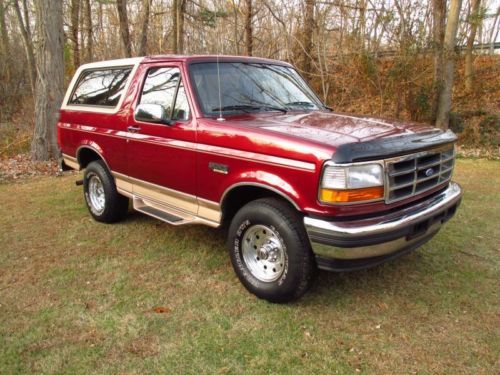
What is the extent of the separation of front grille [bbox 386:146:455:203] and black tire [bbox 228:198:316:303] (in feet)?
2.46

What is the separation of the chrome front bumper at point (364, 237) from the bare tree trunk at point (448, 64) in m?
9.06

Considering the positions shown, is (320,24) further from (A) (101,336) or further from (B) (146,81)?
(A) (101,336)

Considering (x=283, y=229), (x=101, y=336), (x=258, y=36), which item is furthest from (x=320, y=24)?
(x=101, y=336)

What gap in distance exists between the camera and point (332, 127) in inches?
137

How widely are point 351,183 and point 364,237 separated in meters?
0.39

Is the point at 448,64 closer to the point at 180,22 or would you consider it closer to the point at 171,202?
the point at 171,202

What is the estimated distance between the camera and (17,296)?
3.68m

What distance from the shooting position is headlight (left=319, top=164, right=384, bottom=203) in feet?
9.66

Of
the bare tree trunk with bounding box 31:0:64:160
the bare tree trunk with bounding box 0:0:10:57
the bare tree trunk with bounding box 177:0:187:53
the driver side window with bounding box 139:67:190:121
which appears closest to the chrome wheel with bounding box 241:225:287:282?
the driver side window with bounding box 139:67:190:121

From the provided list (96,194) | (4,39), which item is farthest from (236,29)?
(4,39)

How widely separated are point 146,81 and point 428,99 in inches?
356

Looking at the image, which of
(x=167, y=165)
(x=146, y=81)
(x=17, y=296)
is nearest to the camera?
(x=17, y=296)

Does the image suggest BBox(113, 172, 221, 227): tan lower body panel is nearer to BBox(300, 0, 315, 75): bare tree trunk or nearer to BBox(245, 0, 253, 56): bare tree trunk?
BBox(300, 0, 315, 75): bare tree trunk

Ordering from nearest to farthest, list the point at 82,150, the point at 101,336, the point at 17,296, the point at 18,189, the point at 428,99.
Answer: the point at 101,336
the point at 17,296
the point at 82,150
the point at 18,189
the point at 428,99
